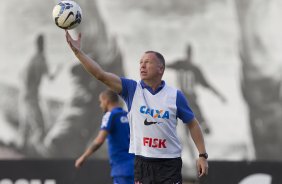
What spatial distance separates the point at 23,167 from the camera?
40.5ft

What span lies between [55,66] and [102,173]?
2738 millimetres

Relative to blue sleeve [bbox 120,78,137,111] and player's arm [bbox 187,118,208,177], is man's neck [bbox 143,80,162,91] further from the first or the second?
player's arm [bbox 187,118,208,177]

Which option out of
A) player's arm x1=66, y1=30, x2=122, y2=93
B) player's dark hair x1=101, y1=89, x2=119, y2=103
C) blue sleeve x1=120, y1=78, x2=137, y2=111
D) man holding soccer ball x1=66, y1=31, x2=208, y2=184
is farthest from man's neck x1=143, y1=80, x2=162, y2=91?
player's dark hair x1=101, y1=89, x2=119, y2=103

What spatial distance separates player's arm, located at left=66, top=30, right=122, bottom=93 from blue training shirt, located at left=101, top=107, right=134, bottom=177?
8.43 ft

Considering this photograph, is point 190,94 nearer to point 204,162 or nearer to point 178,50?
point 178,50

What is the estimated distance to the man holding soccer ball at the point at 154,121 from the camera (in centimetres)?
655

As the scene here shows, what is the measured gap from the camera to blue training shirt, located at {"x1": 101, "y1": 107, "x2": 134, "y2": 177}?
9031 mm

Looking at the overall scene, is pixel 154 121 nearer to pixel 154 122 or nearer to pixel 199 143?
pixel 154 122

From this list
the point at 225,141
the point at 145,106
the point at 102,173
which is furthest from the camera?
the point at 225,141

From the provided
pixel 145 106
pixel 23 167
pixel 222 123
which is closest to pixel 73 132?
pixel 23 167

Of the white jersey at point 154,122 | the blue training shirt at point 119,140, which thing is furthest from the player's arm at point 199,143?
the blue training shirt at point 119,140

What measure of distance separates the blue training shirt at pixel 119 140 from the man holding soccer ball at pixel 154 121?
235 centimetres

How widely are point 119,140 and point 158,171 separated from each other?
98.4 inches

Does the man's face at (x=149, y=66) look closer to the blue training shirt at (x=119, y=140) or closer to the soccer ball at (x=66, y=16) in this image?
the soccer ball at (x=66, y=16)
